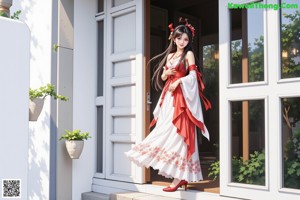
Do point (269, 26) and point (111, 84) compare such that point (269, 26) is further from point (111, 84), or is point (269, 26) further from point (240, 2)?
point (111, 84)

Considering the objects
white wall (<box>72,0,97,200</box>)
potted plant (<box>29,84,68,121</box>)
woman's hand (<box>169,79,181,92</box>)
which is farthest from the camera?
white wall (<box>72,0,97,200</box>)

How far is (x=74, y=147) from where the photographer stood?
4055 mm

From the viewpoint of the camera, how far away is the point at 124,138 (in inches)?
163

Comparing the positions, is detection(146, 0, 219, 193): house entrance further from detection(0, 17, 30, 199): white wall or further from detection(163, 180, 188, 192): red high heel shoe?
detection(0, 17, 30, 199): white wall

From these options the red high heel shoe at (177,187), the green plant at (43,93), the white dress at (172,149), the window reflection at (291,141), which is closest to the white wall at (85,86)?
the green plant at (43,93)

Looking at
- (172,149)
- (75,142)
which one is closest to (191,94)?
(172,149)

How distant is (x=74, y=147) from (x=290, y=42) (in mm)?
2420

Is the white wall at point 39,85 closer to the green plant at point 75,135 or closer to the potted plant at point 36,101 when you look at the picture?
the green plant at point 75,135

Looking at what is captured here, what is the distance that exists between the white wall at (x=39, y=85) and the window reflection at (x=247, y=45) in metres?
2.15

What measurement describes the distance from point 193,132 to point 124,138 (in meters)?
1.01

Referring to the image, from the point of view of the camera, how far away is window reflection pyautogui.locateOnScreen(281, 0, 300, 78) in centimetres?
282

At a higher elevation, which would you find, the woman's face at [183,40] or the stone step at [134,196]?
the woman's face at [183,40]

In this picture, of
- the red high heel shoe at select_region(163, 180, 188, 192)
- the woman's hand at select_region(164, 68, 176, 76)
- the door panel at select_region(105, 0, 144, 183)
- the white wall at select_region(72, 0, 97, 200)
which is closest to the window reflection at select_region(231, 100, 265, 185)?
the red high heel shoe at select_region(163, 180, 188, 192)

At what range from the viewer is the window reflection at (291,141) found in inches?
108
